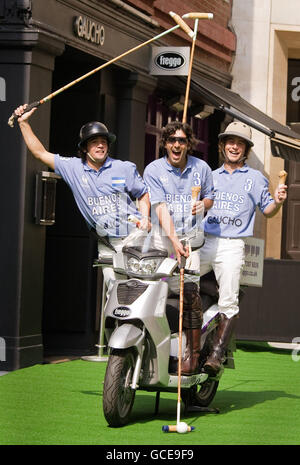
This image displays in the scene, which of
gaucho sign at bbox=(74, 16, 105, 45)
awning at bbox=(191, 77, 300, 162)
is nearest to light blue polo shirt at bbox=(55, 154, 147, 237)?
gaucho sign at bbox=(74, 16, 105, 45)

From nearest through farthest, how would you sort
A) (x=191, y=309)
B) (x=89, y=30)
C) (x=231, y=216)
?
(x=191, y=309) < (x=231, y=216) < (x=89, y=30)

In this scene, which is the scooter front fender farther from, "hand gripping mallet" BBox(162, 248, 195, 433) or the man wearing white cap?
the man wearing white cap

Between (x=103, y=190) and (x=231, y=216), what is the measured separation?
3.20ft

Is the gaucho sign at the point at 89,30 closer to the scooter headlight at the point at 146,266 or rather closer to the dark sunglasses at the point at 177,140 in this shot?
the dark sunglasses at the point at 177,140

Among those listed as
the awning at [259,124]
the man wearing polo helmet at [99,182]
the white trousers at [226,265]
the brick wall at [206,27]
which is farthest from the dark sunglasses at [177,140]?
the awning at [259,124]

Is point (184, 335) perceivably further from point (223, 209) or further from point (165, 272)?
point (223, 209)

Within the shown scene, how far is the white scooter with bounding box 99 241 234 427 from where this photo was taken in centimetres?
738

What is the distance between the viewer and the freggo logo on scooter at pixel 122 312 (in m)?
7.59

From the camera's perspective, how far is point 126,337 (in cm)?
740

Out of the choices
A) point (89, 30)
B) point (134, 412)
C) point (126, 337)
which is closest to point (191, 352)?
point (134, 412)

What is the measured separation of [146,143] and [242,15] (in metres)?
4.33

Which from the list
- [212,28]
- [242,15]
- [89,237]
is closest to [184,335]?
[89,237]

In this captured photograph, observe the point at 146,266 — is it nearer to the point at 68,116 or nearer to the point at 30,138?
the point at 30,138

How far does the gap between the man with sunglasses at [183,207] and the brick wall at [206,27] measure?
5443 mm
